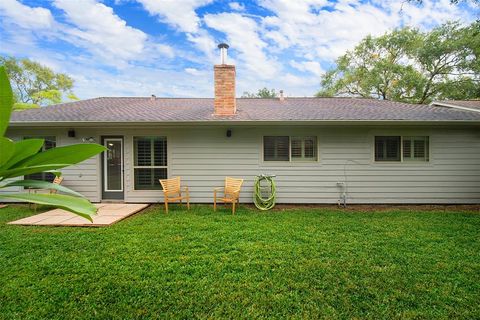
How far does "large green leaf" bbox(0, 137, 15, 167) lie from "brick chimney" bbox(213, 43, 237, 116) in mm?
6284

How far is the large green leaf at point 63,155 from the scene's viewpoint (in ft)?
2.29

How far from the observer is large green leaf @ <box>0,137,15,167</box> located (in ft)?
1.93

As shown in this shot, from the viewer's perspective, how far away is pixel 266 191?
6711 mm

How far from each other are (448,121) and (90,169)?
9197mm

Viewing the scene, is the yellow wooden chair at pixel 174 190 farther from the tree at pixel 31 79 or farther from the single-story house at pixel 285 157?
the tree at pixel 31 79

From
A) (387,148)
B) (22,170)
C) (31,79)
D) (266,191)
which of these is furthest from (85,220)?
(31,79)

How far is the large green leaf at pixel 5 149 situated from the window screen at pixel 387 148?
24.3ft

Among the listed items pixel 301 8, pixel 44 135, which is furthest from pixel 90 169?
pixel 301 8

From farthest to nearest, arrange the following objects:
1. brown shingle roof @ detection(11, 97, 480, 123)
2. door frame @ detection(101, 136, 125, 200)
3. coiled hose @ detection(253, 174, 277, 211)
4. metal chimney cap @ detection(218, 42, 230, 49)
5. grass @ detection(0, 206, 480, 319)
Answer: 1. metal chimney cap @ detection(218, 42, 230, 49)
2. door frame @ detection(101, 136, 125, 200)
3. coiled hose @ detection(253, 174, 277, 211)
4. brown shingle roof @ detection(11, 97, 480, 123)
5. grass @ detection(0, 206, 480, 319)

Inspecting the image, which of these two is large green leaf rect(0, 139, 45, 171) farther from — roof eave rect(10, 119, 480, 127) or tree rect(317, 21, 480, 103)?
tree rect(317, 21, 480, 103)

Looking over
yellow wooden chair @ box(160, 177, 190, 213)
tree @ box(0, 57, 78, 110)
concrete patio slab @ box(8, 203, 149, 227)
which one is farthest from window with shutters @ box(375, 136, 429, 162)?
tree @ box(0, 57, 78, 110)

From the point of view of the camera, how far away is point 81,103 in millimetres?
8664

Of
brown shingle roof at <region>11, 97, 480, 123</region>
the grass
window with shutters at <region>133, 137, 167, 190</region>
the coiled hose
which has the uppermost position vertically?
brown shingle roof at <region>11, 97, 480, 123</region>

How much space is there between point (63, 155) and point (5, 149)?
0.41 ft
